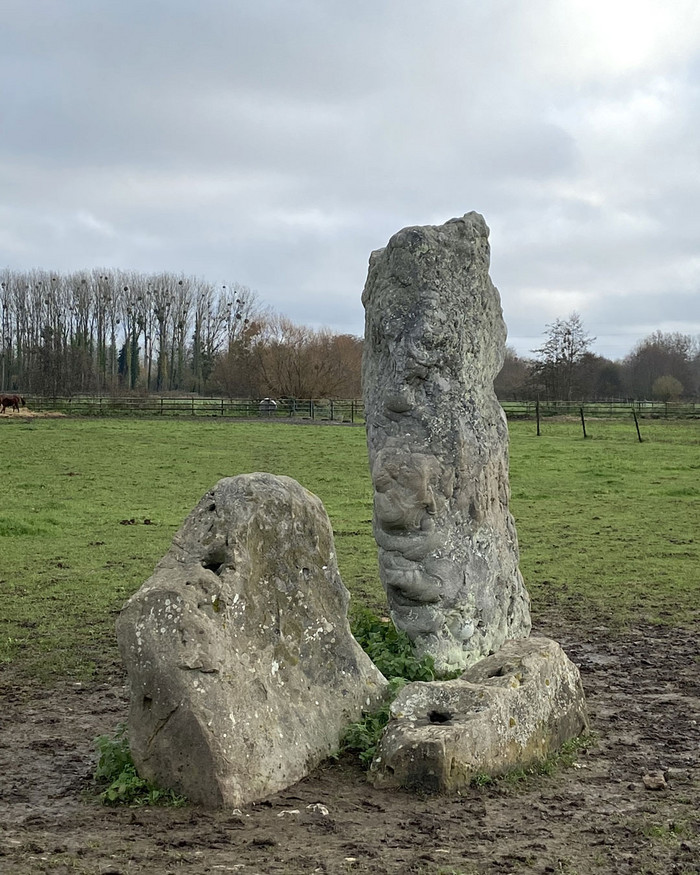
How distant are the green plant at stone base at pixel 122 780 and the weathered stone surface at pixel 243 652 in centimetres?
8

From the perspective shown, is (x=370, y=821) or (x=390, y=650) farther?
(x=390, y=650)

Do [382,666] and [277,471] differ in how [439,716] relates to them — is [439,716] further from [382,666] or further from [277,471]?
[277,471]

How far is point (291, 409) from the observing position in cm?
6053

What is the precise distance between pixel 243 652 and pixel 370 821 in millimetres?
1455

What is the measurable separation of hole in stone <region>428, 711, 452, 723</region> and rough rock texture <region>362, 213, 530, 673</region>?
1842 mm

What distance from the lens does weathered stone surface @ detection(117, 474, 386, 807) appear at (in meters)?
6.46

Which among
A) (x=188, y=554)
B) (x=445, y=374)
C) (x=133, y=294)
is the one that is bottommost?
(x=188, y=554)

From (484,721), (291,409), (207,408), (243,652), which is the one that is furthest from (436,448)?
(291,409)

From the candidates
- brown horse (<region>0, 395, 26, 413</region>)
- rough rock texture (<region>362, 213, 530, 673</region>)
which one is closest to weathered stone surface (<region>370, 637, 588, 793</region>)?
rough rock texture (<region>362, 213, 530, 673</region>)

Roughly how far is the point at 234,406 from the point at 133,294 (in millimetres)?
41426

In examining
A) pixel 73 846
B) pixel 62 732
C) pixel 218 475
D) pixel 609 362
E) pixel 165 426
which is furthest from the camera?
pixel 609 362

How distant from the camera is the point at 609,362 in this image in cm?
8562

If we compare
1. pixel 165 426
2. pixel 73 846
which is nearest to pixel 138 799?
pixel 73 846

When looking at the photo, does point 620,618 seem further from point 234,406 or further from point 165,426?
point 234,406
